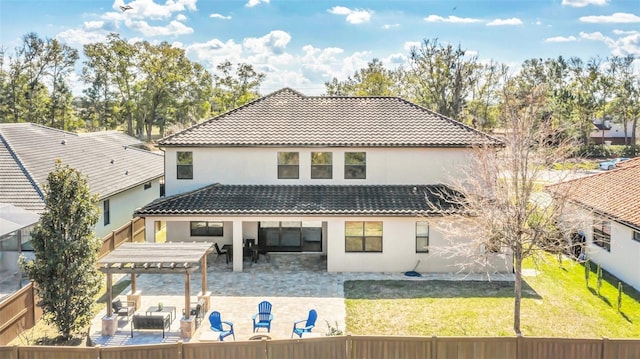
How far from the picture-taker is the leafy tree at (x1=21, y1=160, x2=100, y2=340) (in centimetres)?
1191

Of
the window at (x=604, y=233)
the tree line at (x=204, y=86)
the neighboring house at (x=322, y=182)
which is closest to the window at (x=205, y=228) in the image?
the neighboring house at (x=322, y=182)

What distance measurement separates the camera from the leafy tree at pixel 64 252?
39.1 feet

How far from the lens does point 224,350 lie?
9719 mm

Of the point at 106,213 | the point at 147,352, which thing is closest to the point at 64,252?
the point at 147,352

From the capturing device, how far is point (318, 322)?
14.0m

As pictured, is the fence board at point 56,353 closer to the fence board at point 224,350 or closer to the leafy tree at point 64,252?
the fence board at point 224,350

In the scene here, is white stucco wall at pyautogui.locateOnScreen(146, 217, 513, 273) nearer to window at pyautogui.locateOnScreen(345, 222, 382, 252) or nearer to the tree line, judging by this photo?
window at pyautogui.locateOnScreen(345, 222, 382, 252)

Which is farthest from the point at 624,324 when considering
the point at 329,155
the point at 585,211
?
the point at 329,155

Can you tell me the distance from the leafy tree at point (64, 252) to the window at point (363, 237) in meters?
9.92

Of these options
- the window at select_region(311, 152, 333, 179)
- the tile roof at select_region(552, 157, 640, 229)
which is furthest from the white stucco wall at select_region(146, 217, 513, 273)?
the tile roof at select_region(552, 157, 640, 229)

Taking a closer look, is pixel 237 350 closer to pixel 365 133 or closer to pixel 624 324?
pixel 624 324

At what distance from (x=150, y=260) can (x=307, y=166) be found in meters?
9.50

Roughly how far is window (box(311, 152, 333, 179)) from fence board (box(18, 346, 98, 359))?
13318 millimetres

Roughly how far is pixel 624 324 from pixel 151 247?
14.5 meters
